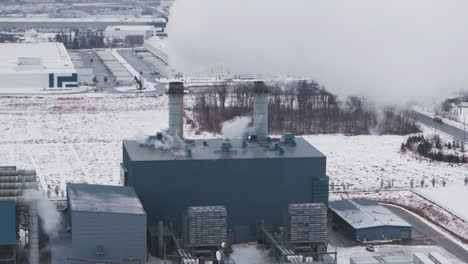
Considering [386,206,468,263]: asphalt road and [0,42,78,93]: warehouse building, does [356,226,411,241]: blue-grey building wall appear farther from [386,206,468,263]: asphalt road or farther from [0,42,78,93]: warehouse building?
[0,42,78,93]: warehouse building

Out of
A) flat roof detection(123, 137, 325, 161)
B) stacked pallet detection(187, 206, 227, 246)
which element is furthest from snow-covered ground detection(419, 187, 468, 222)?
stacked pallet detection(187, 206, 227, 246)

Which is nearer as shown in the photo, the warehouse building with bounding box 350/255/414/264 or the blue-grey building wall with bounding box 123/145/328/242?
the warehouse building with bounding box 350/255/414/264

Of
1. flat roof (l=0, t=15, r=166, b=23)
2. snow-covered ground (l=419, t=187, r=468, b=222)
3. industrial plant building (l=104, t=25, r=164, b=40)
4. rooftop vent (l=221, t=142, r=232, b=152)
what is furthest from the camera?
flat roof (l=0, t=15, r=166, b=23)

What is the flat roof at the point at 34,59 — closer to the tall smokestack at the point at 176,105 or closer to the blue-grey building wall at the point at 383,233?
the tall smokestack at the point at 176,105

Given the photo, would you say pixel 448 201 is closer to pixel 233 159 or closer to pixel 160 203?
pixel 233 159

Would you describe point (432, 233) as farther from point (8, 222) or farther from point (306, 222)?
point (8, 222)

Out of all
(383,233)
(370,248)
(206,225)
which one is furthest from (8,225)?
(383,233)
